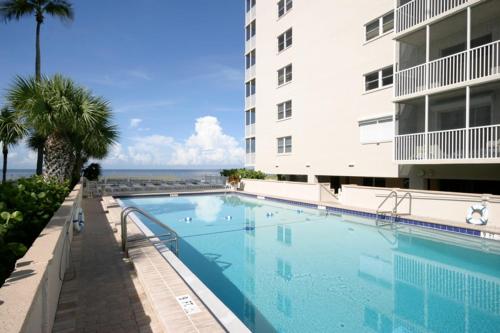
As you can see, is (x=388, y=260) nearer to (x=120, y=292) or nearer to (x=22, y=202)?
(x=120, y=292)

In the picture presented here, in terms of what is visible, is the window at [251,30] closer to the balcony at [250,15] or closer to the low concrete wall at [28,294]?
the balcony at [250,15]

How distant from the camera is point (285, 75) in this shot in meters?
23.3

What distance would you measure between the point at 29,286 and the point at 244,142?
26856mm

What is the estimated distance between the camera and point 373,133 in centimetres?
1593

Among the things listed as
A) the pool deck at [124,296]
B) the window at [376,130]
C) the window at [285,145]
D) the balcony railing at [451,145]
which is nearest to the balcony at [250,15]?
the window at [285,145]

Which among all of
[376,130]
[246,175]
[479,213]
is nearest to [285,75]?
[246,175]

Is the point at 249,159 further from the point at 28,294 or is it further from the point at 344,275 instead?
the point at 28,294

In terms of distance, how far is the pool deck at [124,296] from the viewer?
3.75 meters

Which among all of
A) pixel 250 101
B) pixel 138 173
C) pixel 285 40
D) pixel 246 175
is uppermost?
pixel 285 40

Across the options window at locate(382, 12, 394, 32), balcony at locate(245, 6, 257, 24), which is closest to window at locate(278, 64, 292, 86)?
balcony at locate(245, 6, 257, 24)

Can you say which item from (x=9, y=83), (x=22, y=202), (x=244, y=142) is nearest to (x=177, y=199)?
(x=244, y=142)

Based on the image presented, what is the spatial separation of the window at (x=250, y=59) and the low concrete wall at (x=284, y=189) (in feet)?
39.8

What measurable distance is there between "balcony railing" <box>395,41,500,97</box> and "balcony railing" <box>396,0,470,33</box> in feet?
6.47

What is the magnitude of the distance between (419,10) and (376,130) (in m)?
5.75
